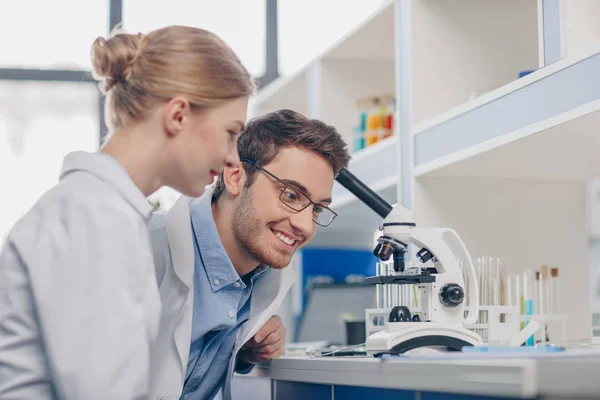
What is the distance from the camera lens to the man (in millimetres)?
1822

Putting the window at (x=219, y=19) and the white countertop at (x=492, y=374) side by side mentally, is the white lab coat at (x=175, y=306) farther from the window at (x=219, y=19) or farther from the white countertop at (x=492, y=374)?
the window at (x=219, y=19)

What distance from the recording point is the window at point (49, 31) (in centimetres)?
446

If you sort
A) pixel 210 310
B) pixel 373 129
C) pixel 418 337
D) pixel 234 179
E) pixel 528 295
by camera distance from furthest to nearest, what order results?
1. pixel 373 129
2. pixel 528 295
3. pixel 234 179
4. pixel 210 310
5. pixel 418 337

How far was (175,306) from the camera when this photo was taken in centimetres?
168

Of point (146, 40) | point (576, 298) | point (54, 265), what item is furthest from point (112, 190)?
point (576, 298)

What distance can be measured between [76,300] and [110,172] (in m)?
0.22

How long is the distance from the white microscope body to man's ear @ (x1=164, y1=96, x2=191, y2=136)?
51cm

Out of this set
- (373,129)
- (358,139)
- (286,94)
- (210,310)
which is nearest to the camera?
(210,310)

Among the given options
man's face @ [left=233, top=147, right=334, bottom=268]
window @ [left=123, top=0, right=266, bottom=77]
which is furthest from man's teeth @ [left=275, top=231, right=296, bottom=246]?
window @ [left=123, top=0, right=266, bottom=77]

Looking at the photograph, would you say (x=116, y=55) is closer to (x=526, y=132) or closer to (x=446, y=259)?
(x=446, y=259)

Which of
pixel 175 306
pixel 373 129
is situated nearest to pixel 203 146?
pixel 175 306

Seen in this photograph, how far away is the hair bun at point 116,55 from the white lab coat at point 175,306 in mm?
434

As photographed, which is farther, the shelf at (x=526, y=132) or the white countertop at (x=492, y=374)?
the shelf at (x=526, y=132)

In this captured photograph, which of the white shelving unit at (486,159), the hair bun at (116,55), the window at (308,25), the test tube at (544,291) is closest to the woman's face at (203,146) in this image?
the hair bun at (116,55)
